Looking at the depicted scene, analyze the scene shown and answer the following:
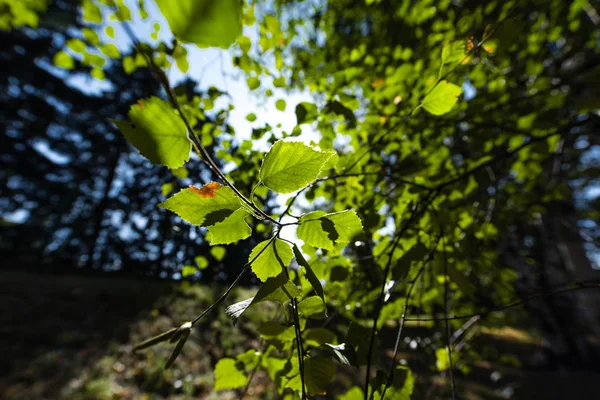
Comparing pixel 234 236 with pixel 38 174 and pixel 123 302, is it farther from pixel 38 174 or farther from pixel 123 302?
pixel 38 174

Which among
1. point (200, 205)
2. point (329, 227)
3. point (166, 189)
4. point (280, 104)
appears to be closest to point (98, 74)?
point (166, 189)

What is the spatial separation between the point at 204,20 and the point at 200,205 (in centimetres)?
27

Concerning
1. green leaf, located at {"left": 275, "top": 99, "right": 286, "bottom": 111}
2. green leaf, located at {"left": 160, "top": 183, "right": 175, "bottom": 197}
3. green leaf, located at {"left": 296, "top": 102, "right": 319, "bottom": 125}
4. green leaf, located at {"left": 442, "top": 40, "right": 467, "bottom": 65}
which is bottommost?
green leaf, located at {"left": 160, "top": 183, "right": 175, "bottom": 197}

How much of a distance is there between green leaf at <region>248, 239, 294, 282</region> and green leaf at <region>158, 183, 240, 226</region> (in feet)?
0.29

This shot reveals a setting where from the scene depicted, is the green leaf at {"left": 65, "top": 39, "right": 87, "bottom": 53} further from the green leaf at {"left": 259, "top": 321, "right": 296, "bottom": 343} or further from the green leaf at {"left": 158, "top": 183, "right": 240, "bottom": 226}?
the green leaf at {"left": 259, "top": 321, "right": 296, "bottom": 343}

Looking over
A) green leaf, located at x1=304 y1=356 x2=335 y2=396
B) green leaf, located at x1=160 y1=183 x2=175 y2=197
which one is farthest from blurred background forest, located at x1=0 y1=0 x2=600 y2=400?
green leaf, located at x1=304 y1=356 x2=335 y2=396

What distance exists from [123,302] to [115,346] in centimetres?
166

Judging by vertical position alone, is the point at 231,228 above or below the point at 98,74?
below

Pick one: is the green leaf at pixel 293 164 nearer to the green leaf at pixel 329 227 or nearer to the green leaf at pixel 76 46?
the green leaf at pixel 329 227

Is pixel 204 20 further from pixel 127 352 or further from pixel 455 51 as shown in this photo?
pixel 127 352

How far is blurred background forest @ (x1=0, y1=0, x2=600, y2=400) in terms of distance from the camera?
1648mm

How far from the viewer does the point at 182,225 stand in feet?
4.85

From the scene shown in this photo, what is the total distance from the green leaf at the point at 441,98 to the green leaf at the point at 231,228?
0.56 metres

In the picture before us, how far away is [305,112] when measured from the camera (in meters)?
1.10
